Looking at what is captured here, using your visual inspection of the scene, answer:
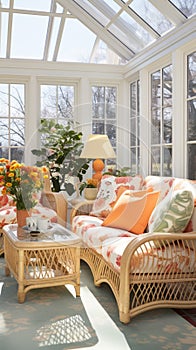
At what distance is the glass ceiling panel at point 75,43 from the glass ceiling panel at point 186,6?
180cm

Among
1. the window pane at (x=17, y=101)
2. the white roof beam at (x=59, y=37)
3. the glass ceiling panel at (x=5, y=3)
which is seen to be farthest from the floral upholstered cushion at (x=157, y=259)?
the glass ceiling panel at (x=5, y=3)

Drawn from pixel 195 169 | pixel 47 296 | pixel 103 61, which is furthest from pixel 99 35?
pixel 47 296

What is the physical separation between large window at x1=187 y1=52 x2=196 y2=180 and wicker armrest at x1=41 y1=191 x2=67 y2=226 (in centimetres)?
123

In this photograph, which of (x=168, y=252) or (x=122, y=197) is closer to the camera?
(x=168, y=252)

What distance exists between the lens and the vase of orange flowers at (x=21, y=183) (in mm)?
3580

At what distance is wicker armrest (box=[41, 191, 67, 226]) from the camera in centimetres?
415

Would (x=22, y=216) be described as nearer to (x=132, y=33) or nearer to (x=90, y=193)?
(x=90, y=193)

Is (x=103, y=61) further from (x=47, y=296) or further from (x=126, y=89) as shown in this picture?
(x=47, y=296)

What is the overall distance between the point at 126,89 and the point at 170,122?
63.8 inches

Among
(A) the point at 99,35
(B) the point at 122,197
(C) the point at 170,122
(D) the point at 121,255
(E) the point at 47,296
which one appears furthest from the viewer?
(A) the point at 99,35

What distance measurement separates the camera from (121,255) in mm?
2914

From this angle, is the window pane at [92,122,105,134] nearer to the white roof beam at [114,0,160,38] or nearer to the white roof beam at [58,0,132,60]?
the white roof beam at [58,0,132,60]

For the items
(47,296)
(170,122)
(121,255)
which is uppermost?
(170,122)

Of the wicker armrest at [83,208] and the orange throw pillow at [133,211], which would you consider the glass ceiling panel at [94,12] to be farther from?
the orange throw pillow at [133,211]
